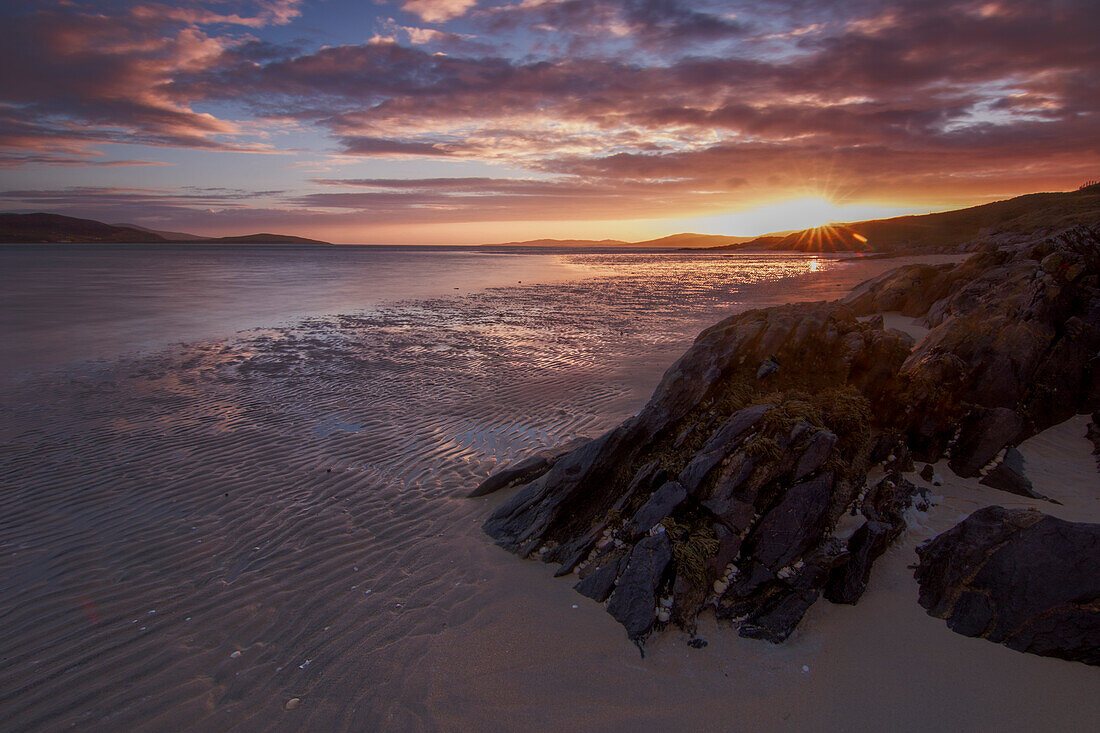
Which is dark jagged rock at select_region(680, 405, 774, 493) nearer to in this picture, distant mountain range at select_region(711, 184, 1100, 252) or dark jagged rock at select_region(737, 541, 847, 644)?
dark jagged rock at select_region(737, 541, 847, 644)

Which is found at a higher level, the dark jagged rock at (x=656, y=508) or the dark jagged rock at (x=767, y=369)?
the dark jagged rock at (x=767, y=369)

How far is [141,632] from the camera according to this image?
6.38 meters

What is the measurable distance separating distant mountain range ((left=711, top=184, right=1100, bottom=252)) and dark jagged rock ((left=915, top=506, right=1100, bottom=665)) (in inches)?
2398

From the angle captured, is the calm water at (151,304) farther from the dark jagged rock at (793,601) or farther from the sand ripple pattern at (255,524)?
the dark jagged rock at (793,601)

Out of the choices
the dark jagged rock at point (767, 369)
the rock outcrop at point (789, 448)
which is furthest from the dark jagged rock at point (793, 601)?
the dark jagged rock at point (767, 369)

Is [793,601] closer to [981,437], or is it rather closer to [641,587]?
[641,587]

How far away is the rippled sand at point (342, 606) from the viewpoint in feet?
17.0

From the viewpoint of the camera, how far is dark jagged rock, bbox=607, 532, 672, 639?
5.91 m

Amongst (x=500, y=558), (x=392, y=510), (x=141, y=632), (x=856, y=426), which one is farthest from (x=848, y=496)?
(x=141, y=632)

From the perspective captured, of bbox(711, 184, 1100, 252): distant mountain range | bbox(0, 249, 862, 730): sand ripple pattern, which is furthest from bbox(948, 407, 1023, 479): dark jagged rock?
bbox(711, 184, 1100, 252): distant mountain range

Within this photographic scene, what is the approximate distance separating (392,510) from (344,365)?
37.8ft

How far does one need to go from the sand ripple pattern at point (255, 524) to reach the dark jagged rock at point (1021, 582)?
5648 mm

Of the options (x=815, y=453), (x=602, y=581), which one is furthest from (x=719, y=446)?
A: (x=602, y=581)

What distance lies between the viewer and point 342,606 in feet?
22.2
